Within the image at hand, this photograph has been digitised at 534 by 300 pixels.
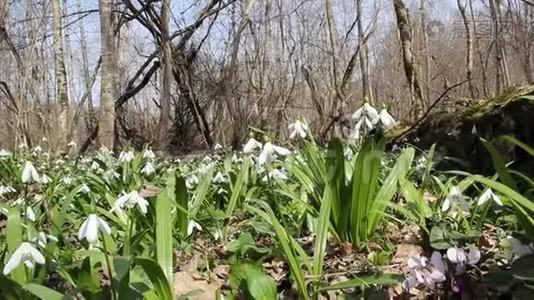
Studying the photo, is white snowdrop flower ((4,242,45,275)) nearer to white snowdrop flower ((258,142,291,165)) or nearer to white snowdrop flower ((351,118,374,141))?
white snowdrop flower ((258,142,291,165))

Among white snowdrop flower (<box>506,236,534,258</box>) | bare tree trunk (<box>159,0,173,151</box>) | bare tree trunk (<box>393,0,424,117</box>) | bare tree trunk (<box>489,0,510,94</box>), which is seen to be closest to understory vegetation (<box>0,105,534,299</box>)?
white snowdrop flower (<box>506,236,534,258</box>)

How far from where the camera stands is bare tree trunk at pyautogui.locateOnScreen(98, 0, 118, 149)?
7.62 m

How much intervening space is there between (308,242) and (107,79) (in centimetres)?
622

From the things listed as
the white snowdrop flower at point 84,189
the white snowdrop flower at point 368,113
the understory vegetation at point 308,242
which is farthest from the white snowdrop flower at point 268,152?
→ the white snowdrop flower at point 84,189

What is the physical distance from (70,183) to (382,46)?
24.8 metres

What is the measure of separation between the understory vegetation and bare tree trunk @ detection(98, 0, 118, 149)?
506 centimetres

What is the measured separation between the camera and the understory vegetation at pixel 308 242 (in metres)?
1.40

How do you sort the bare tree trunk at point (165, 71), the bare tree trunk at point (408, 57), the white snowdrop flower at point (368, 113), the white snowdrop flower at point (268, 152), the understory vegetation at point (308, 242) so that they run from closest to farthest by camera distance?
the understory vegetation at point (308, 242), the white snowdrop flower at point (268, 152), the white snowdrop flower at point (368, 113), the bare tree trunk at point (408, 57), the bare tree trunk at point (165, 71)

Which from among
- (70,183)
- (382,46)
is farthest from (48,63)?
(70,183)

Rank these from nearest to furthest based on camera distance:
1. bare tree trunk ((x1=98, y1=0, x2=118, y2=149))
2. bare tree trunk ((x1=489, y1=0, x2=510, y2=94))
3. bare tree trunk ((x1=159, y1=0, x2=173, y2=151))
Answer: bare tree trunk ((x1=98, y1=0, x2=118, y2=149)), bare tree trunk ((x1=159, y1=0, x2=173, y2=151)), bare tree trunk ((x1=489, y1=0, x2=510, y2=94))

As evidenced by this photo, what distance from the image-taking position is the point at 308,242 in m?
2.05

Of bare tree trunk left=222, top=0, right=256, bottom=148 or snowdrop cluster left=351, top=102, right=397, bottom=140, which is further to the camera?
bare tree trunk left=222, top=0, right=256, bottom=148

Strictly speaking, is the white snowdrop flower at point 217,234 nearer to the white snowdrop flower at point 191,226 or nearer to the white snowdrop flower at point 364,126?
the white snowdrop flower at point 191,226

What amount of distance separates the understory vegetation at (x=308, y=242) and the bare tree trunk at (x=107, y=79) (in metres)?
5.06
